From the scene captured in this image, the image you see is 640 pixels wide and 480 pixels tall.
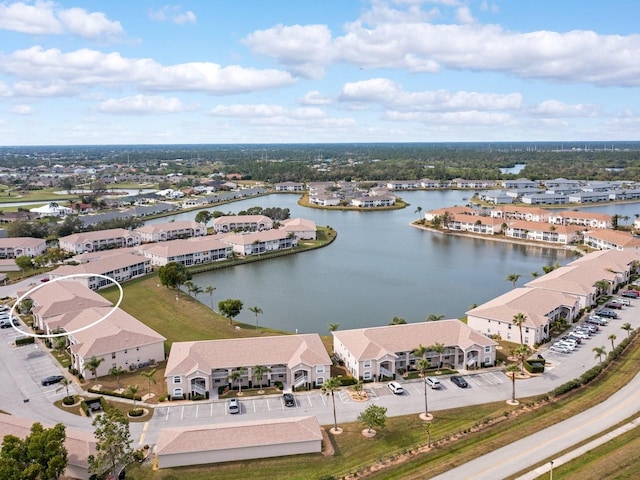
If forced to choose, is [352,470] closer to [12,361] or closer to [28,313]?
[12,361]

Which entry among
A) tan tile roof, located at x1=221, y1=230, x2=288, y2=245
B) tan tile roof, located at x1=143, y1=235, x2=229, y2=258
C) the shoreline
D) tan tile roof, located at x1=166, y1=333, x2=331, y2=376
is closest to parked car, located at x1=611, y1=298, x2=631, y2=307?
the shoreline

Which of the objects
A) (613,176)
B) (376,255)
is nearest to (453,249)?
(376,255)

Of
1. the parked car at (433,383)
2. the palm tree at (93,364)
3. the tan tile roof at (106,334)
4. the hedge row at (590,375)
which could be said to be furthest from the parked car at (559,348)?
the palm tree at (93,364)

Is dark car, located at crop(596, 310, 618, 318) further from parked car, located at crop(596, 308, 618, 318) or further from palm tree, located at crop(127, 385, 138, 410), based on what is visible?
palm tree, located at crop(127, 385, 138, 410)

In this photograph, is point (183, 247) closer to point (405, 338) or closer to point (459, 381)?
point (405, 338)

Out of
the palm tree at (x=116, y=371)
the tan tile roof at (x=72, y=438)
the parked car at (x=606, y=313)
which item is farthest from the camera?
the parked car at (x=606, y=313)

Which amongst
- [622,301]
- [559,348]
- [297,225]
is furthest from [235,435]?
[297,225]

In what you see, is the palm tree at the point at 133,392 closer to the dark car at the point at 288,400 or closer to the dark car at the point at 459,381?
the dark car at the point at 288,400
